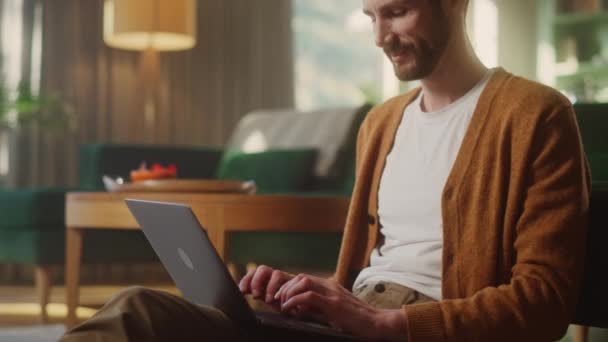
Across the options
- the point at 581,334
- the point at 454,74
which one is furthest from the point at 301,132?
the point at 454,74

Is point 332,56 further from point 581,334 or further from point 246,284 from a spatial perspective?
point 246,284

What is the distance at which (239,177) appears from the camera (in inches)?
148

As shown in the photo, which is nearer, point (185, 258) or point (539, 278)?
point (539, 278)

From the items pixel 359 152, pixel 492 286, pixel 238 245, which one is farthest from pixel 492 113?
pixel 238 245

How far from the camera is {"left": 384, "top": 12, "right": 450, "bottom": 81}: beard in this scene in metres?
1.27

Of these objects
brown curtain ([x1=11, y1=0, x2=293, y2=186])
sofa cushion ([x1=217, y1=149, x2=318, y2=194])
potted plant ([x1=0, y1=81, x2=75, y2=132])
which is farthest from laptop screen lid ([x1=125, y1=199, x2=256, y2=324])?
brown curtain ([x1=11, y1=0, x2=293, y2=186])

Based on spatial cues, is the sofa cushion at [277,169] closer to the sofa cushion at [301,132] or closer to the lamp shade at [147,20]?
the sofa cushion at [301,132]

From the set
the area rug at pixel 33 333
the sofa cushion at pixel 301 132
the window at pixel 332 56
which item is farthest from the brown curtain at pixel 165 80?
the area rug at pixel 33 333

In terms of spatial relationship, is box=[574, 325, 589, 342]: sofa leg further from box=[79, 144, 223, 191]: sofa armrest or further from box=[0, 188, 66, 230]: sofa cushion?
box=[79, 144, 223, 191]: sofa armrest

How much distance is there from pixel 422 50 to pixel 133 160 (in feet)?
9.51

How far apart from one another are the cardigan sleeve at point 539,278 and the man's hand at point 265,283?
20 cm

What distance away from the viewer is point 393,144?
4.67 ft

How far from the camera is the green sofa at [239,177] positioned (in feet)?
10.3

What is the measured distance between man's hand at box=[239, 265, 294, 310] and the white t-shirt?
18cm
